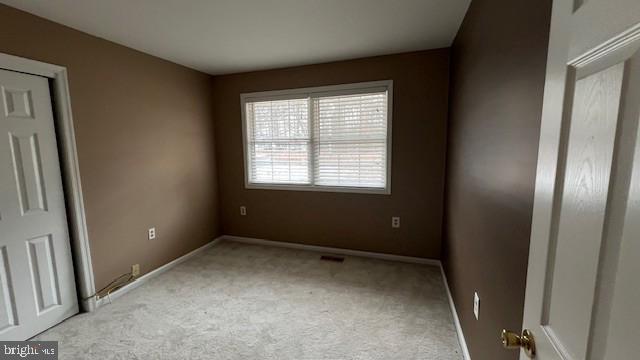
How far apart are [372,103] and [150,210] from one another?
8.98 feet

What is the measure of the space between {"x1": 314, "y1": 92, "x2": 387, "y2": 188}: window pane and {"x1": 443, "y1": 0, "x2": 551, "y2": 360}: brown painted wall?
1.06 meters

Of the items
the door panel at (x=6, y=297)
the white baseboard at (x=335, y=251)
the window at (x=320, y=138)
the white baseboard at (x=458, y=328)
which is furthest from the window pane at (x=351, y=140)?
the door panel at (x=6, y=297)

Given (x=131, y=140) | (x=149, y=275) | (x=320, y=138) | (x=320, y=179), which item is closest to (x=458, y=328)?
(x=320, y=179)

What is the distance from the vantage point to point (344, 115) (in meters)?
3.27

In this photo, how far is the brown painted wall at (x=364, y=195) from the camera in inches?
116

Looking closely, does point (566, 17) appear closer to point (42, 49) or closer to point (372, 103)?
point (372, 103)

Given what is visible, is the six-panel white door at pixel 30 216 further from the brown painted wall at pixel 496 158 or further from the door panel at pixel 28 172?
the brown painted wall at pixel 496 158

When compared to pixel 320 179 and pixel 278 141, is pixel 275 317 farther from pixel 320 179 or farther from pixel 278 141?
pixel 278 141

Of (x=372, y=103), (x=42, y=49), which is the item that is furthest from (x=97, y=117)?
(x=372, y=103)

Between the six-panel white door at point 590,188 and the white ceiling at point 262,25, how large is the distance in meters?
1.65

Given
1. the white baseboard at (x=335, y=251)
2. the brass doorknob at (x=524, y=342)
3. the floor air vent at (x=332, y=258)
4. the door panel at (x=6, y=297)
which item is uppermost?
the brass doorknob at (x=524, y=342)

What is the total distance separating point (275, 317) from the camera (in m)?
2.24

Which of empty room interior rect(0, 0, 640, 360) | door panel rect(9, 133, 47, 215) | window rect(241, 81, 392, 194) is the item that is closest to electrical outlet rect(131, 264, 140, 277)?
empty room interior rect(0, 0, 640, 360)

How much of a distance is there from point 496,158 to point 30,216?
3103mm
